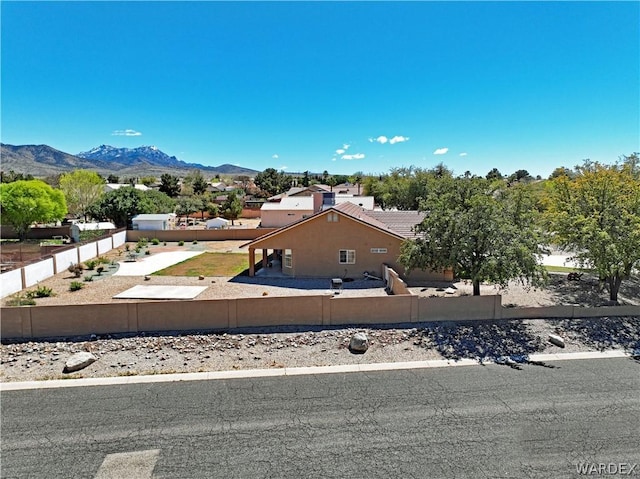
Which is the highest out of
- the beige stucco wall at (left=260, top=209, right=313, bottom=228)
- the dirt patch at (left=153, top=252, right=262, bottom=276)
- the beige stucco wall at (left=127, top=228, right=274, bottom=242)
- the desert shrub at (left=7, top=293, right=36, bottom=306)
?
the beige stucco wall at (left=260, top=209, right=313, bottom=228)

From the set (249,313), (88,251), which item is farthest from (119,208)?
(249,313)

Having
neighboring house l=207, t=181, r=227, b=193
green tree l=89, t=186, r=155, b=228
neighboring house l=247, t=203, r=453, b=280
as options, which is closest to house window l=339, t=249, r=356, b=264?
neighboring house l=247, t=203, r=453, b=280

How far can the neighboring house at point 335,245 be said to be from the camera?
25.1 m

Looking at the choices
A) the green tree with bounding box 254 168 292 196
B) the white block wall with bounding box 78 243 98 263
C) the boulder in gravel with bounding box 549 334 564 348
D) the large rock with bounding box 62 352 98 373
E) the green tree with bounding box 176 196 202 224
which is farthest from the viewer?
the green tree with bounding box 254 168 292 196

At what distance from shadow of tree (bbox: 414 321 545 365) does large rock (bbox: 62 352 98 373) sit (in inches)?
474

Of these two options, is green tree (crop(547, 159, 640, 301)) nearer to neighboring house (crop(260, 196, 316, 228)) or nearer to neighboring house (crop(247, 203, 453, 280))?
neighboring house (crop(247, 203, 453, 280))

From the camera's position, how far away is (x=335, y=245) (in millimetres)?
25578

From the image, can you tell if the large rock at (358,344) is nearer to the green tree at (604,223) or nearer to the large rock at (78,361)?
the large rock at (78,361)

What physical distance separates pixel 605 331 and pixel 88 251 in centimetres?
3509

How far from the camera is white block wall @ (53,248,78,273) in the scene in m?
27.2

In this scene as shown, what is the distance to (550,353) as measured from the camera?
14703 mm

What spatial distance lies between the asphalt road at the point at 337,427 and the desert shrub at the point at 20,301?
918 cm

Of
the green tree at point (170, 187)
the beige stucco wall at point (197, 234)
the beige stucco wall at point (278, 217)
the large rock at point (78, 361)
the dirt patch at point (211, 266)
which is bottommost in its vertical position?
the large rock at point (78, 361)

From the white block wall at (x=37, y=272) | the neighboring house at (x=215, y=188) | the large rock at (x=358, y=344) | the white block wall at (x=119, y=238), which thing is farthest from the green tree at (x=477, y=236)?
the neighboring house at (x=215, y=188)
